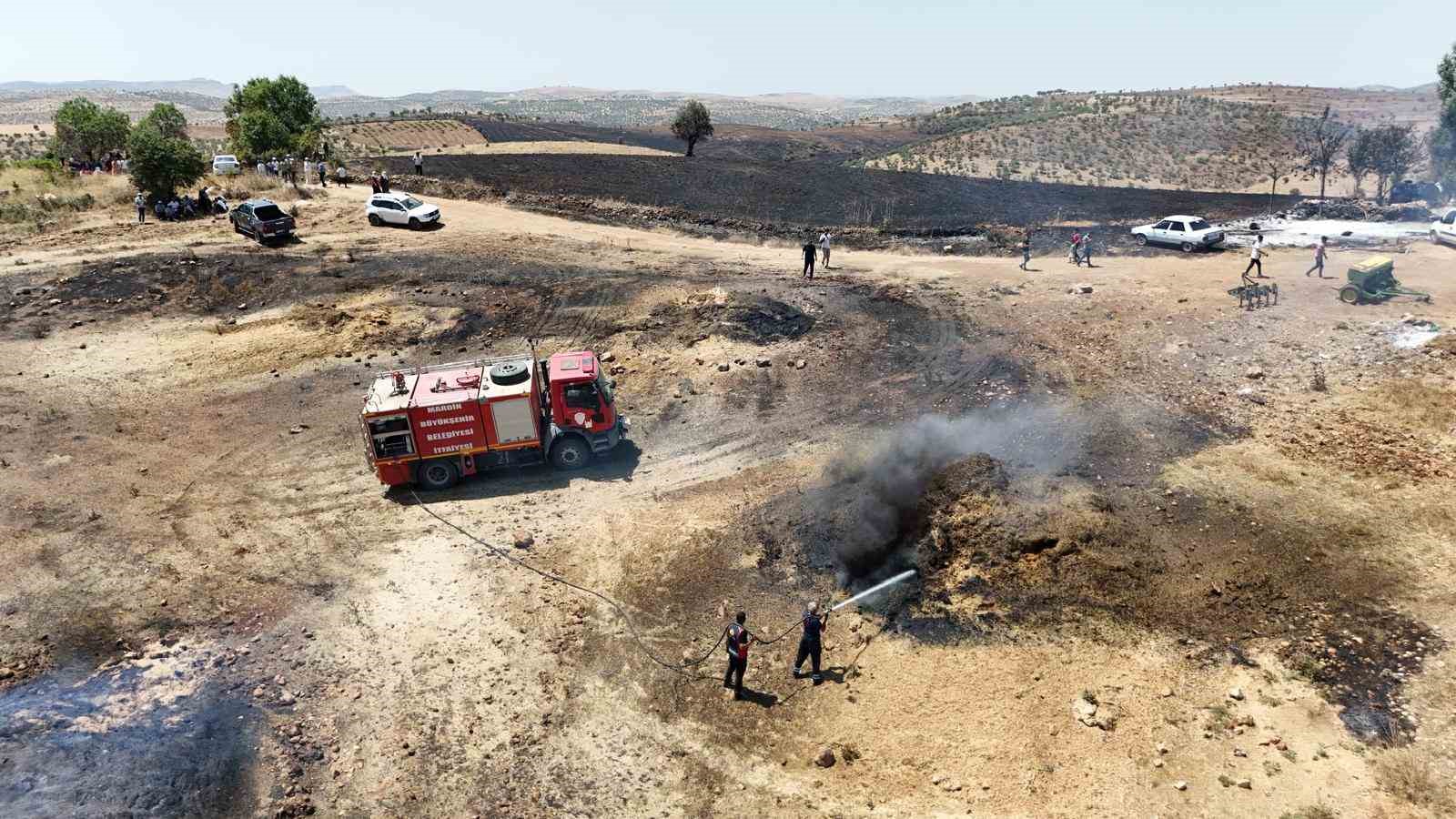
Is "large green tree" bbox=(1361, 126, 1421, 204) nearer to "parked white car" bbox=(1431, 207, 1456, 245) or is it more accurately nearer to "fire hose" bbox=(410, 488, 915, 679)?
"parked white car" bbox=(1431, 207, 1456, 245)

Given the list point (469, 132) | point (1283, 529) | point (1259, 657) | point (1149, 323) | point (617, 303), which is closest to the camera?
point (1259, 657)

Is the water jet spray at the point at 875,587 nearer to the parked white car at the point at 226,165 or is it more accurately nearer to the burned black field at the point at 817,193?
the burned black field at the point at 817,193

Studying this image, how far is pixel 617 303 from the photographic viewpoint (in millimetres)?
28250

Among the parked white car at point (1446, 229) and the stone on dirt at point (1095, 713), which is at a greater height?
the parked white car at point (1446, 229)

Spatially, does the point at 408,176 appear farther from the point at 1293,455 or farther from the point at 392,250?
the point at 1293,455

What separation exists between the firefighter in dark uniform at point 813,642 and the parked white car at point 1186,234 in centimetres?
2898

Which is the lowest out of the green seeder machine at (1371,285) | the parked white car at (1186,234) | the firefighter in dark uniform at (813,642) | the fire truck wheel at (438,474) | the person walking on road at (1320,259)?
the firefighter in dark uniform at (813,642)

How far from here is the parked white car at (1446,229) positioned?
30.9m

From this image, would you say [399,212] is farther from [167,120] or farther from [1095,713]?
[1095,713]

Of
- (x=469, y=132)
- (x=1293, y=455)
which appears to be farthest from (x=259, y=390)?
(x=469, y=132)

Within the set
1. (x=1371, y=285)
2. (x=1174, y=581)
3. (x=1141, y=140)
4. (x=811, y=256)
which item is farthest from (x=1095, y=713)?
(x=1141, y=140)

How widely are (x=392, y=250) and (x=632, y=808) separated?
1196 inches

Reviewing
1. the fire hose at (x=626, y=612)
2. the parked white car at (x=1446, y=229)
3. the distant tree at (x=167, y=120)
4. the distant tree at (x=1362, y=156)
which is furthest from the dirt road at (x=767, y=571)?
the distant tree at (x=167, y=120)

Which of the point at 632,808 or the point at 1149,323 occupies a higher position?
the point at 1149,323
